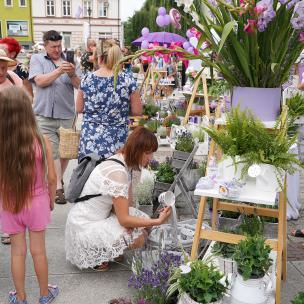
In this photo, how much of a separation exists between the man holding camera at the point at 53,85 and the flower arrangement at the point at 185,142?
1.15 m

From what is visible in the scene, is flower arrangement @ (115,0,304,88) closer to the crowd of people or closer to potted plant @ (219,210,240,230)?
the crowd of people

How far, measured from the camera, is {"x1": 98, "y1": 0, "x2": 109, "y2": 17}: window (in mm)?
57188

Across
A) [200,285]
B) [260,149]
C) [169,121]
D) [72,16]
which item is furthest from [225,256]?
[72,16]

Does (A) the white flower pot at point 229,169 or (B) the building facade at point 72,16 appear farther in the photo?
(B) the building facade at point 72,16

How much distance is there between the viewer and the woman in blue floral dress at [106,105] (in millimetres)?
3666

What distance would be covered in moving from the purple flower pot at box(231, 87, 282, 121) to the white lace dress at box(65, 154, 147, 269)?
97 cm

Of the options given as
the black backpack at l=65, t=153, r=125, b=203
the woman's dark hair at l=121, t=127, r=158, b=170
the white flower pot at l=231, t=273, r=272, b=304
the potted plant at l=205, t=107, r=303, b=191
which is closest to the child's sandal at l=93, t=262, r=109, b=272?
the black backpack at l=65, t=153, r=125, b=203

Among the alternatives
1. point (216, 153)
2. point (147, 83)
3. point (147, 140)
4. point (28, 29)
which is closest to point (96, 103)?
point (147, 140)

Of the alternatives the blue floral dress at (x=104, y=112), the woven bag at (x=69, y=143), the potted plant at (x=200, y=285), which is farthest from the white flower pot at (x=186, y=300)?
the woven bag at (x=69, y=143)

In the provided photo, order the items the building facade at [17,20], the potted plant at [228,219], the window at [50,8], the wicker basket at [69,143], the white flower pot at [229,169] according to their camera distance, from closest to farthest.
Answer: the white flower pot at [229,169] < the potted plant at [228,219] < the wicker basket at [69,143] < the building facade at [17,20] < the window at [50,8]

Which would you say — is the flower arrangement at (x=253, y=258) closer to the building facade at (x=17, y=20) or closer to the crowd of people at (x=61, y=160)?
the crowd of people at (x=61, y=160)

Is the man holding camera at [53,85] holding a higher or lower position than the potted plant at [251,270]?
higher

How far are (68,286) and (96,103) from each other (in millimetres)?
1552

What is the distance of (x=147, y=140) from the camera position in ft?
9.50
